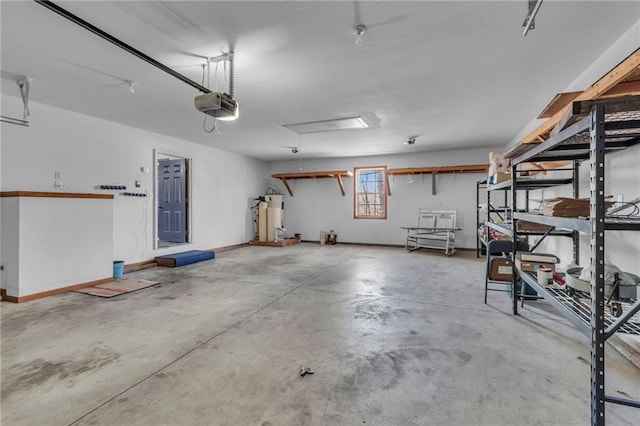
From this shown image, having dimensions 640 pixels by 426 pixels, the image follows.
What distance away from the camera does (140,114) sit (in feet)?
14.9

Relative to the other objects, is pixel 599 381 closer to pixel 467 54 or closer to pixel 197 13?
pixel 467 54

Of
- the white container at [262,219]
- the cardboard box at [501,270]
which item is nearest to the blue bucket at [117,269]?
the white container at [262,219]

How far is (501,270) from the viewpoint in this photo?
11.3 ft

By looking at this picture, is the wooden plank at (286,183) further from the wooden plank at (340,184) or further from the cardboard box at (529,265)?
the cardboard box at (529,265)

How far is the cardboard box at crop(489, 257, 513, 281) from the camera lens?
11.2ft

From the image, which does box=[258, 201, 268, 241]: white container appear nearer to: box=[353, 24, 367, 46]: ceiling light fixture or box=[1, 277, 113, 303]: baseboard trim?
box=[1, 277, 113, 303]: baseboard trim

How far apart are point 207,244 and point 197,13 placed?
18.7ft

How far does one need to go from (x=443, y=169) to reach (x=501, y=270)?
4112 mm

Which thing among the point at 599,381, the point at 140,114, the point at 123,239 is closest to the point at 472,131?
the point at 599,381

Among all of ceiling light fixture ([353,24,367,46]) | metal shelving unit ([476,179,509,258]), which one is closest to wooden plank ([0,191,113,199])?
ceiling light fixture ([353,24,367,46])

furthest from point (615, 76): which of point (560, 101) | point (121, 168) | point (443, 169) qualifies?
point (121, 168)

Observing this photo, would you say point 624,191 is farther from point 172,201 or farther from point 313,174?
point 172,201

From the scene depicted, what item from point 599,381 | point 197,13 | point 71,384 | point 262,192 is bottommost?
point 71,384

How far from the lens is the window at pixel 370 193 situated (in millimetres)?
8242
